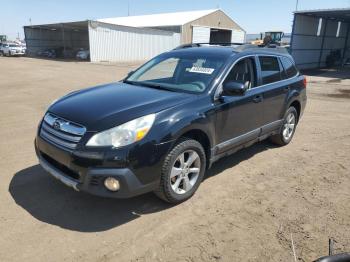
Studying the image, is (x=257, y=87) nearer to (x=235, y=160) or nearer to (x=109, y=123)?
(x=235, y=160)

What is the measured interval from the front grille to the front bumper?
9 centimetres

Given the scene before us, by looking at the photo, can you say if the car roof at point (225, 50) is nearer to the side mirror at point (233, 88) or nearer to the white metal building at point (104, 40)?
the side mirror at point (233, 88)

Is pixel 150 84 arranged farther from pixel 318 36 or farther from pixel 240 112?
pixel 318 36

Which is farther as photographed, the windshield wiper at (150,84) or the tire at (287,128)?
the tire at (287,128)

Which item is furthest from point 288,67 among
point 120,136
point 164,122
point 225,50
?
point 120,136

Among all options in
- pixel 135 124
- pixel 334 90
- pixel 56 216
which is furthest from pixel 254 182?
pixel 334 90

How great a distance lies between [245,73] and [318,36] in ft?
85.0

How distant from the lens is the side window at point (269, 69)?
16.4 ft

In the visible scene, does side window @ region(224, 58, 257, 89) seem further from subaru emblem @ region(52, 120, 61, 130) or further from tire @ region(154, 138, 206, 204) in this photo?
subaru emblem @ region(52, 120, 61, 130)

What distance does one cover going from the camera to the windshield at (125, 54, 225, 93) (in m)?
4.19

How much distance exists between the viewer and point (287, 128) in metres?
6.09

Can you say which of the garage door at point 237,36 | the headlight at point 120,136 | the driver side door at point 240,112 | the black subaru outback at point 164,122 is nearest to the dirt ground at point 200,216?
the black subaru outback at point 164,122

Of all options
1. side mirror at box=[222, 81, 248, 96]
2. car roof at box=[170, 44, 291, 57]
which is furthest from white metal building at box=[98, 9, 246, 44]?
side mirror at box=[222, 81, 248, 96]

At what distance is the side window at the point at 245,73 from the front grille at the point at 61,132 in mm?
2102
